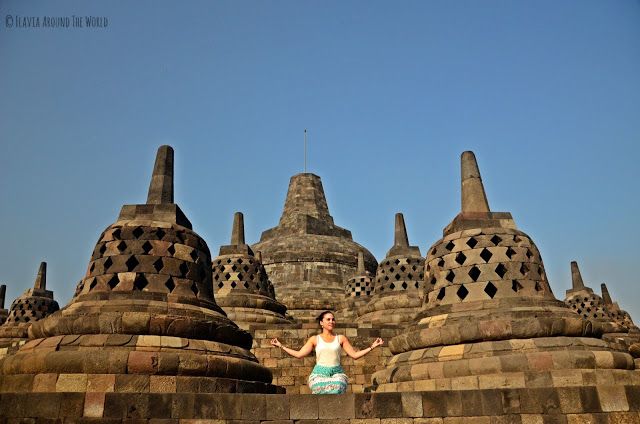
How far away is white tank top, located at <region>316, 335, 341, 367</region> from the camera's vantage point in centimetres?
533

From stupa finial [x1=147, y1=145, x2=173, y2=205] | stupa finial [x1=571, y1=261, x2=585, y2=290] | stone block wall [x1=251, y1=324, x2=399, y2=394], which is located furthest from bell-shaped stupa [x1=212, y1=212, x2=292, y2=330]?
stupa finial [x1=571, y1=261, x2=585, y2=290]

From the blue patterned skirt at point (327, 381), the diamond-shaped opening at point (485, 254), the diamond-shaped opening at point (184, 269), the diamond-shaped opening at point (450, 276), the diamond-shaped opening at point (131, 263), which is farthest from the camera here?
the diamond-shaped opening at point (450, 276)

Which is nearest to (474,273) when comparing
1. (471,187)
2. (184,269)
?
(471,187)

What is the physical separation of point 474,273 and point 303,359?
4373mm

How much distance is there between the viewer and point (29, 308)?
20.0m

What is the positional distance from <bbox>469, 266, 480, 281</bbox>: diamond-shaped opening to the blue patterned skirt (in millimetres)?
4049

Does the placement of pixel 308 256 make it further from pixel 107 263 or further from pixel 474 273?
pixel 107 263

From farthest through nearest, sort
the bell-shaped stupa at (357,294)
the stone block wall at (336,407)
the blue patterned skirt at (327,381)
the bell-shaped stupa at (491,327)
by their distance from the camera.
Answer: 1. the bell-shaped stupa at (357,294)
2. the bell-shaped stupa at (491,327)
3. the blue patterned skirt at (327,381)
4. the stone block wall at (336,407)

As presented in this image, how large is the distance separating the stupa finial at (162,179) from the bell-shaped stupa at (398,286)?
9.08 meters

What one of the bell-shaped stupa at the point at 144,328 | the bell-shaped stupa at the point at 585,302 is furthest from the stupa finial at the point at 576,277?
the bell-shaped stupa at the point at 144,328

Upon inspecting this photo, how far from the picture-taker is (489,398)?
5.17 m

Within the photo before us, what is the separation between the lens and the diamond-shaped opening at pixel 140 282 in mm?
7830

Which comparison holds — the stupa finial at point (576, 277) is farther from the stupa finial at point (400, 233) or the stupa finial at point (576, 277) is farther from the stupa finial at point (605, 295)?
the stupa finial at point (400, 233)

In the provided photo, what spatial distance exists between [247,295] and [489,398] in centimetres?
1120
